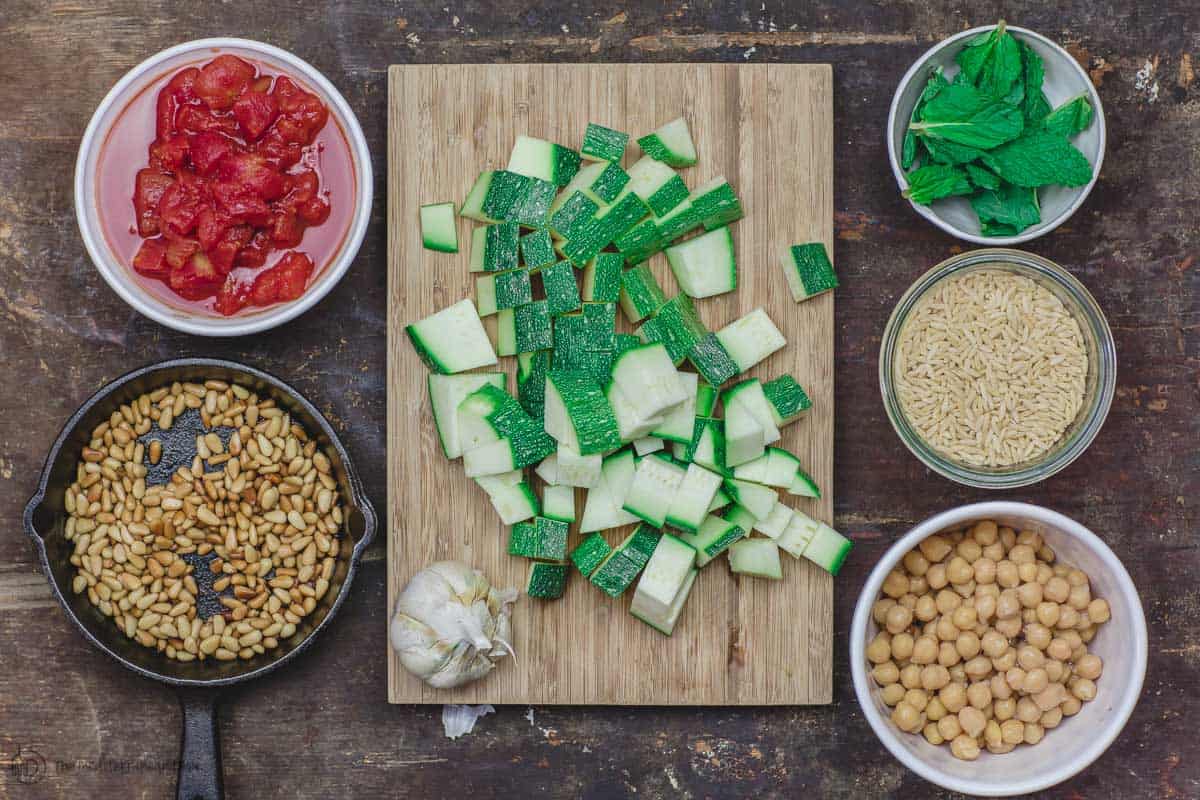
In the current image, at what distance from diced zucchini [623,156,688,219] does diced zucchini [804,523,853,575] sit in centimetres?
98

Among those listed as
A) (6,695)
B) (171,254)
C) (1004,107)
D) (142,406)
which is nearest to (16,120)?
(171,254)

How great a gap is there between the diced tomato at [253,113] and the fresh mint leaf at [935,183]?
1.71 meters

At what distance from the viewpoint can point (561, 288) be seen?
99.6 inches

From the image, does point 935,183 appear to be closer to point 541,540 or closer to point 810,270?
point 810,270

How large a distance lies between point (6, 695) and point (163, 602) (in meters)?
0.61

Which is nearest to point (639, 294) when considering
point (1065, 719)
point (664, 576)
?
point (664, 576)

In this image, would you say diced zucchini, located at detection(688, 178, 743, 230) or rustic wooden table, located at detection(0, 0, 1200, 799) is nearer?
diced zucchini, located at detection(688, 178, 743, 230)

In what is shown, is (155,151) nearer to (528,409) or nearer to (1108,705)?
(528,409)

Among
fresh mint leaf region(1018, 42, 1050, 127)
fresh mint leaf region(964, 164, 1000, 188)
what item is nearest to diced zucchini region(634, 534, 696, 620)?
fresh mint leaf region(964, 164, 1000, 188)

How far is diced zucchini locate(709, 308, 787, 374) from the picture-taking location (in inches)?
102

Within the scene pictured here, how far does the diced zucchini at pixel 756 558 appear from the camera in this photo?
2608 mm

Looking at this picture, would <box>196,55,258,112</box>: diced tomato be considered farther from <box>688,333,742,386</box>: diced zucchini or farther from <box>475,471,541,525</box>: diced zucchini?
<box>688,333,742,386</box>: diced zucchini

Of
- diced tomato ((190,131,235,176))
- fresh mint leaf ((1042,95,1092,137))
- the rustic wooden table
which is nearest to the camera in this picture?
→ diced tomato ((190,131,235,176))

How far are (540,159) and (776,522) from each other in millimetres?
1185
